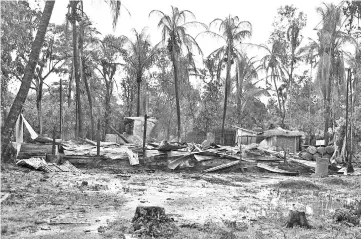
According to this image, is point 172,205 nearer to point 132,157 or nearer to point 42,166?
point 42,166

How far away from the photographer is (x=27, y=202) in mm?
8836

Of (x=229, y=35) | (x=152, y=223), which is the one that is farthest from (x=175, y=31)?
(x=152, y=223)

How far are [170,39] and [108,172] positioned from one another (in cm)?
1135

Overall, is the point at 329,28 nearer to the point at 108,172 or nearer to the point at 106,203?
the point at 108,172

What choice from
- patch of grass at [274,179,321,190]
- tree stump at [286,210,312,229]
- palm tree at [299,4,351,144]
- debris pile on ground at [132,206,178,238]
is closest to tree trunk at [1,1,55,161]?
debris pile on ground at [132,206,178,238]

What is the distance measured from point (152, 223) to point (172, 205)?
292 centimetres

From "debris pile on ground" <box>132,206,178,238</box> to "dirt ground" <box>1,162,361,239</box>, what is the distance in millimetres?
137

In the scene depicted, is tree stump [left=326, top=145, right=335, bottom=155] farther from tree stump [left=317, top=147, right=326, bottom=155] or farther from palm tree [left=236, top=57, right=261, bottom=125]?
palm tree [left=236, top=57, right=261, bottom=125]

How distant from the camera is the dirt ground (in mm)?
6746

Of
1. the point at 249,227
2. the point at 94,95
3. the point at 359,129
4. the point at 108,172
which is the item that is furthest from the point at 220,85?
the point at 249,227

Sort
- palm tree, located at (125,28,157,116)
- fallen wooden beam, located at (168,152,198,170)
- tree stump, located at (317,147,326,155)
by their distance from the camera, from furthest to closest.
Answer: palm tree, located at (125,28,157,116)
tree stump, located at (317,147,326,155)
fallen wooden beam, located at (168,152,198,170)

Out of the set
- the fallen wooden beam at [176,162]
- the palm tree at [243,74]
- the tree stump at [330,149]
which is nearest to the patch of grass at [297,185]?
the fallen wooden beam at [176,162]

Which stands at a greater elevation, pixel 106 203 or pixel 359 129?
pixel 359 129

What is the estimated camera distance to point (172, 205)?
31.4 feet
